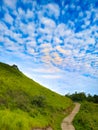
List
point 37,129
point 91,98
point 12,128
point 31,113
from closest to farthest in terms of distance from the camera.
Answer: point 12,128 → point 37,129 → point 31,113 → point 91,98

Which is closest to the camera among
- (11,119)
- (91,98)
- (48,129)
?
(11,119)

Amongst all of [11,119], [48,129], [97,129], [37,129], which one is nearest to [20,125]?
[11,119]

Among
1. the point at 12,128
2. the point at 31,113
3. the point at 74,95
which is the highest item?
the point at 74,95

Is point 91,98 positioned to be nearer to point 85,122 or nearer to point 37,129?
point 85,122

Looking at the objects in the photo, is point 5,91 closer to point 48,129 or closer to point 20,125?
point 48,129

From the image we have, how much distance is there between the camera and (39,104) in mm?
48688

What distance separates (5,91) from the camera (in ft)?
→ 160

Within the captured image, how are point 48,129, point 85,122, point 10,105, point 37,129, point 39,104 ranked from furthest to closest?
point 39,104, point 85,122, point 10,105, point 48,129, point 37,129

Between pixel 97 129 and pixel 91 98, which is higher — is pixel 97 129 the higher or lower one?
the lower one

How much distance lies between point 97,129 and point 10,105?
15.7 meters

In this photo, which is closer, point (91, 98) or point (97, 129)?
point (97, 129)

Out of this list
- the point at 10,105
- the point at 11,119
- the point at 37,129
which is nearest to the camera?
the point at 11,119

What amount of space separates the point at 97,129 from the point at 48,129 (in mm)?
10735

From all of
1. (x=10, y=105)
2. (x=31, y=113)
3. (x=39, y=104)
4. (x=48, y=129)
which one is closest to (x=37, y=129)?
(x=48, y=129)
